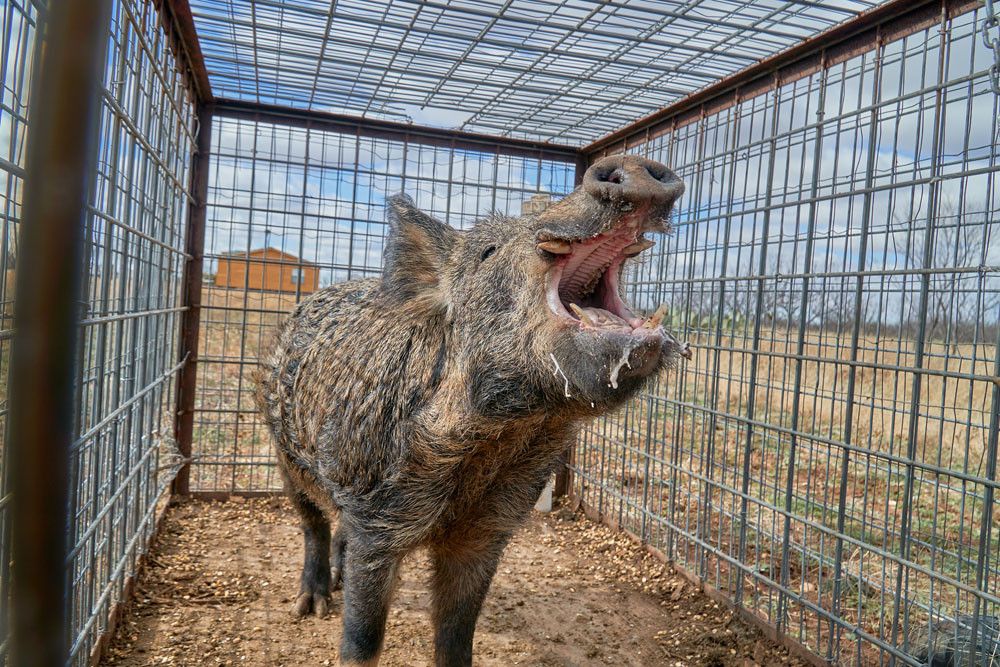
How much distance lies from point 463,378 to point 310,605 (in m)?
2.38

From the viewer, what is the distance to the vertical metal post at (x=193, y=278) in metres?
5.38

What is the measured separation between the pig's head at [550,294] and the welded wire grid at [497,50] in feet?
5.50

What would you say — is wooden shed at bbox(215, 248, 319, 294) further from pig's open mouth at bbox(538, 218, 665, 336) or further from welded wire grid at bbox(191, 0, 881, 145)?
pig's open mouth at bbox(538, 218, 665, 336)

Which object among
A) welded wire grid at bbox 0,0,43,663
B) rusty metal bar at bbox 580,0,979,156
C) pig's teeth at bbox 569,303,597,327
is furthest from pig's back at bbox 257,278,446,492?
rusty metal bar at bbox 580,0,979,156

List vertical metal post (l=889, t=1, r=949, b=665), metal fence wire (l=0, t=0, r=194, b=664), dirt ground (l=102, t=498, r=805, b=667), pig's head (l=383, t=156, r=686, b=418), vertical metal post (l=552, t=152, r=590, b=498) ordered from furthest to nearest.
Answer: vertical metal post (l=552, t=152, r=590, b=498), dirt ground (l=102, t=498, r=805, b=667), vertical metal post (l=889, t=1, r=949, b=665), pig's head (l=383, t=156, r=686, b=418), metal fence wire (l=0, t=0, r=194, b=664)

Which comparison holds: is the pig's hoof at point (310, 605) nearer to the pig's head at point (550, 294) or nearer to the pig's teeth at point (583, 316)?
the pig's head at point (550, 294)

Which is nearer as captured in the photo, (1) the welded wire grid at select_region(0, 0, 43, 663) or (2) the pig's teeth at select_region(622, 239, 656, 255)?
(1) the welded wire grid at select_region(0, 0, 43, 663)

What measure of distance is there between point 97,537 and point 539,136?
490cm

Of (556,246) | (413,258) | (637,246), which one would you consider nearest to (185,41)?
(413,258)

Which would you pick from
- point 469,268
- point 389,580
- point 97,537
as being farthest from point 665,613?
point 97,537

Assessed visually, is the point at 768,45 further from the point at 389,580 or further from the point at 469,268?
the point at 389,580

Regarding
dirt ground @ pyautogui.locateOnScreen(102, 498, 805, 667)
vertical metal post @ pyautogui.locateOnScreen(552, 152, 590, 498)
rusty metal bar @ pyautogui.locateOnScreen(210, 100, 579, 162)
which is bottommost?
dirt ground @ pyautogui.locateOnScreen(102, 498, 805, 667)

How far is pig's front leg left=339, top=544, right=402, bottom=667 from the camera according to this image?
2.84m

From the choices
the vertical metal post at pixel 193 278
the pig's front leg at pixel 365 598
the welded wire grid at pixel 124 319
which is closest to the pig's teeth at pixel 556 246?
the welded wire grid at pixel 124 319
